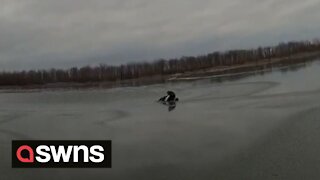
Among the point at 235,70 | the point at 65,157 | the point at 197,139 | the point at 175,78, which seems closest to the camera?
the point at 65,157

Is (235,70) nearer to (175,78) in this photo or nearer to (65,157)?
(175,78)

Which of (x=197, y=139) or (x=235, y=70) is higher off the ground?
(x=235, y=70)

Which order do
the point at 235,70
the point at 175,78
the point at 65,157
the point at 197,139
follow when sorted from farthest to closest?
1. the point at 235,70
2. the point at 175,78
3. the point at 197,139
4. the point at 65,157

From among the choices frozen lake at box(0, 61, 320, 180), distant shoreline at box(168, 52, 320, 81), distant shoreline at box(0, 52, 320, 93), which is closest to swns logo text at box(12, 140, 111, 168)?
frozen lake at box(0, 61, 320, 180)

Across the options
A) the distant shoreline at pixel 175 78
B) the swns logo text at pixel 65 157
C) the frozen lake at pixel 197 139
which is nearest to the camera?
the swns logo text at pixel 65 157

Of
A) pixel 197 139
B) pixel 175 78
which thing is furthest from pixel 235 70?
pixel 197 139

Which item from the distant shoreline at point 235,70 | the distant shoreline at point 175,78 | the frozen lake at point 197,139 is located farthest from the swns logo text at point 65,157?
the distant shoreline at point 235,70

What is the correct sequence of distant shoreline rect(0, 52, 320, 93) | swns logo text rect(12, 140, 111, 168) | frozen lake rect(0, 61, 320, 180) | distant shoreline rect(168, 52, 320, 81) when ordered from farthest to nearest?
distant shoreline rect(168, 52, 320, 81) → distant shoreline rect(0, 52, 320, 93) → frozen lake rect(0, 61, 320, 180) → swns logo text rect(12, 140, 111, 168)

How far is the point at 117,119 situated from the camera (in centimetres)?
2078

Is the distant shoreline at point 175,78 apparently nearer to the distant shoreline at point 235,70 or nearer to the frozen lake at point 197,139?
the distant shoreline at point 235,70

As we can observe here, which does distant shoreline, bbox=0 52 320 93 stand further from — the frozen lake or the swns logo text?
the swns logo text

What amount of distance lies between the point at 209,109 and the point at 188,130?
20.9 feet

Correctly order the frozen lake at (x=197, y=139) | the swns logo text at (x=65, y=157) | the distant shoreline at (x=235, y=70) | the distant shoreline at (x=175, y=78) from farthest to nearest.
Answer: the distant shoreline at (x=235, y=70) → the distant shoreline at (x=175, y=78) → the frozen lake at (x=197, y=139) → the swns logo text at (x=65, y=157)

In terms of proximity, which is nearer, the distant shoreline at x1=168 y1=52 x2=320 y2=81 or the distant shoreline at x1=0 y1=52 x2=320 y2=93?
the distant shoreline at x1=0 y1=52 x2=320 y2=93
